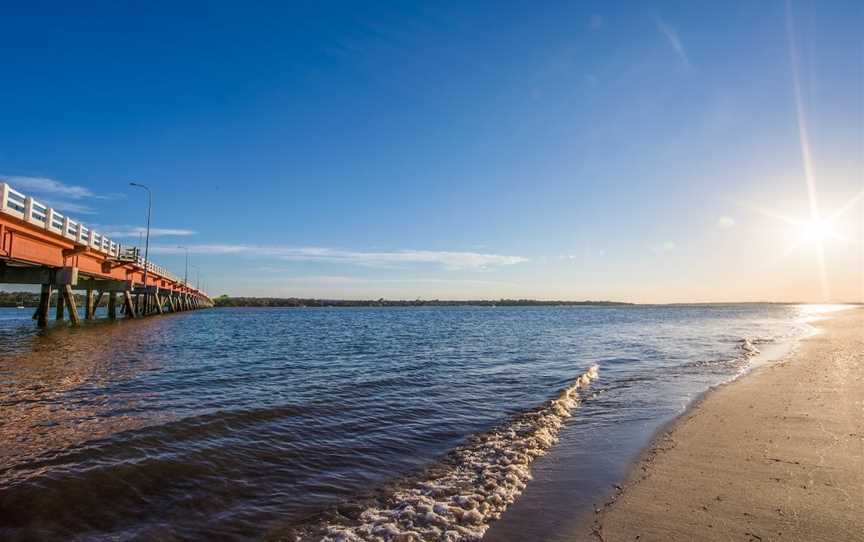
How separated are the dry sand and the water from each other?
48 centimetres

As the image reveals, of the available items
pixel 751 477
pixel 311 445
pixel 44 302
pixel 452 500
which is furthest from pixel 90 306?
pixel 751 477

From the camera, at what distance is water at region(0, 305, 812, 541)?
477cm

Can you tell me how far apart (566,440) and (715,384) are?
23.3ft

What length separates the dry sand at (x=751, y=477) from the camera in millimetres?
4227

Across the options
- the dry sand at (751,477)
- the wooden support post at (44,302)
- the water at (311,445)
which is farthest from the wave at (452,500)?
the wooden support post at (44,302)

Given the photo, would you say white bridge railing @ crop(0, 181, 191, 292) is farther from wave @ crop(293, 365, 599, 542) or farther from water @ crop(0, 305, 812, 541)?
wave @ crop(293, 365, 599, 542)

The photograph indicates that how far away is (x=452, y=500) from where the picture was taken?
5.22m

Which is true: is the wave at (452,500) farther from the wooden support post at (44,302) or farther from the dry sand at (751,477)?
the wooden support post at (44,302)

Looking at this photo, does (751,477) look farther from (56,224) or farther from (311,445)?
(56,224)

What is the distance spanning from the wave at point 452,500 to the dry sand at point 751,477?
3.64ft

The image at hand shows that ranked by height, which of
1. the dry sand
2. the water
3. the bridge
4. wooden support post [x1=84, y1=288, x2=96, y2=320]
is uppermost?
the bridge

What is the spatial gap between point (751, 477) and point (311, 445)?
19.5ft

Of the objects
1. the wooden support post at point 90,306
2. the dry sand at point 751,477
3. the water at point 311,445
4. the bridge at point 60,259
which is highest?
the bridge at point 60,259

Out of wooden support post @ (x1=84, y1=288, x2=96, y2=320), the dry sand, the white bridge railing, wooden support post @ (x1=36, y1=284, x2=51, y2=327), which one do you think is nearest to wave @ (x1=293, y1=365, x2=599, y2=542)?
the dry sand
